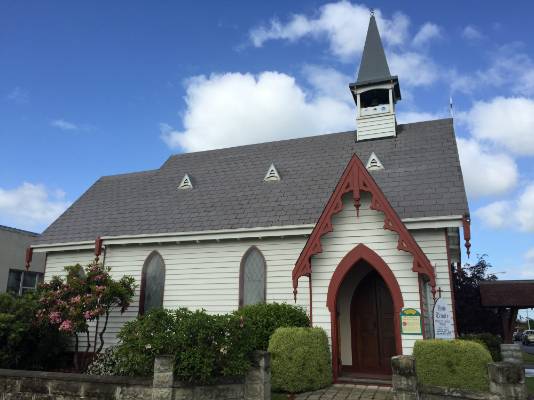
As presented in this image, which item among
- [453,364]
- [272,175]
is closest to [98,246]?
[272,175]

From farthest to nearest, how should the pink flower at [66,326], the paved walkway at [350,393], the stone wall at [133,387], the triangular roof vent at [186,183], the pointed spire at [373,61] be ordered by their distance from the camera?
the pointed spire at [373,61], the triangular roof vent at [186,183], the pink flower at [66,326], the paved walkway at [350,393], the stone wall at [133,387]

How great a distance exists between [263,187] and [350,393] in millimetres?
8950

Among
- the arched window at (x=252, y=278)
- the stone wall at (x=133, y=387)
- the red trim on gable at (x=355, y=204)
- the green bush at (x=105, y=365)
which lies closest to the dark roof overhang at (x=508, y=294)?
the arched window at (x=252, y=278)

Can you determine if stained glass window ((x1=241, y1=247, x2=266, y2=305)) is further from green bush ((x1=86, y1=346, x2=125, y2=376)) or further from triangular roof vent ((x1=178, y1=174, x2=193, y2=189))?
triangular roof vent ((x1=178, y1=174, x2=193, y2=189))

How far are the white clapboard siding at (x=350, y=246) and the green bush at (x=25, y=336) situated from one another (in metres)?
8.55

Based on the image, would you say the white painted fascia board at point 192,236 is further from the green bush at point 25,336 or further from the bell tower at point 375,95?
the bell tower at point 375,95

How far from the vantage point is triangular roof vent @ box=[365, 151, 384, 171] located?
16.1 meters

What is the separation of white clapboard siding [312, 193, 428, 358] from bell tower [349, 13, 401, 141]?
7250mm

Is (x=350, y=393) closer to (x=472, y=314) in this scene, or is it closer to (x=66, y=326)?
(x=66, y=326)

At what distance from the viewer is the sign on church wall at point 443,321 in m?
11.8

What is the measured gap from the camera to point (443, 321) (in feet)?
38.9

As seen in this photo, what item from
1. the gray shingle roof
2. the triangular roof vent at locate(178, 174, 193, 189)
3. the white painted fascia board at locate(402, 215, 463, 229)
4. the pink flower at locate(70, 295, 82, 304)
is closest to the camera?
the white painted fascia board at locate(402, 215, 463, 229)

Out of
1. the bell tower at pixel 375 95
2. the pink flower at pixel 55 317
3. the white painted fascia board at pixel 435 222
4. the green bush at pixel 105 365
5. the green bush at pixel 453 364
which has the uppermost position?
the bell tower at pixel 375 95

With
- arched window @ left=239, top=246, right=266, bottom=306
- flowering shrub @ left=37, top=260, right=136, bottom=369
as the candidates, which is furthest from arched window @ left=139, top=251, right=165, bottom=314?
arched window @ left=239, top=246, right=266, bottom=306
